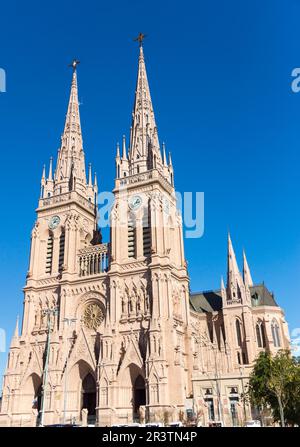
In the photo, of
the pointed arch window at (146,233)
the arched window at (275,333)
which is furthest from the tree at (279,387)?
the arched window at (275,333)

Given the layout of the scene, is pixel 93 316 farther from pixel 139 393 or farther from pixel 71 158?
pixel 71 158

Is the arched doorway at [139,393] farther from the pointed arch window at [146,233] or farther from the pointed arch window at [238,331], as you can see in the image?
the pointed arch window at [238,331]

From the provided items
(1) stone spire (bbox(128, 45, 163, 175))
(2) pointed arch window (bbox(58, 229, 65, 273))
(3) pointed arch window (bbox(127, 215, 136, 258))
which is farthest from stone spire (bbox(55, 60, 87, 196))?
(3) pointed arch window (bbox(127, 215, 136, 258))

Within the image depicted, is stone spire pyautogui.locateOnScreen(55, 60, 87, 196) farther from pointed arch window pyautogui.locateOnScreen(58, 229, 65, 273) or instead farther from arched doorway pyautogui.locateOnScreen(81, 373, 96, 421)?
arched doorway pyautogui.locateOnScreen(81, 373, 96, 421)

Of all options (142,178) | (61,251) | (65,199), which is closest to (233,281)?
(142,178)

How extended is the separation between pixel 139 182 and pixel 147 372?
26.2 meters

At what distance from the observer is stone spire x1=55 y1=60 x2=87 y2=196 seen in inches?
2729

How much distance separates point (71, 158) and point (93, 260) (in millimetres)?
20238

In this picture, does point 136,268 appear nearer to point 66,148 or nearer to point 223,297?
point 223,297

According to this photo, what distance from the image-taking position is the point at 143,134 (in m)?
68.4

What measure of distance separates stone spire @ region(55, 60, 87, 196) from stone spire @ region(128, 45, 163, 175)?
971 centimetres

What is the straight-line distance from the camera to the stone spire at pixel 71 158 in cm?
6931

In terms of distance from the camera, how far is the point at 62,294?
59062mm

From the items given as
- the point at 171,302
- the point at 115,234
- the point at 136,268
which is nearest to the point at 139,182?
the point at 115,234
